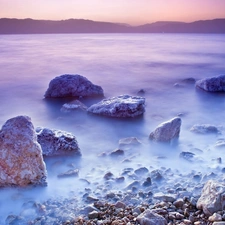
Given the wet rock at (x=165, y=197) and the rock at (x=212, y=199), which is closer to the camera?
the rock at (x=212, y=199)

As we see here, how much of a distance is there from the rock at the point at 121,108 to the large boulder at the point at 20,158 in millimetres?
2529

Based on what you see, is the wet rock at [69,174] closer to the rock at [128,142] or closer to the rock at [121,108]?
the rock at [128,142]

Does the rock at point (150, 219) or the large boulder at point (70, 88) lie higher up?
the large boulder at point (70, 88)

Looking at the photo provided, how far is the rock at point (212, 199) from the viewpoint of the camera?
2564 mm

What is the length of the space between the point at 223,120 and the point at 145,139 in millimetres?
1890

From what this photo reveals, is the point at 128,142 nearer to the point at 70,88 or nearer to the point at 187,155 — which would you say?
the point at 187,155

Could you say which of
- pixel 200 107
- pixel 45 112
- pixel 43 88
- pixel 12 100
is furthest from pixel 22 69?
pixel 200 107

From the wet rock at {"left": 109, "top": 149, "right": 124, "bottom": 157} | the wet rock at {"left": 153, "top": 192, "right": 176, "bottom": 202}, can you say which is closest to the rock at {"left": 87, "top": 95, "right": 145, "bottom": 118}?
the wet rock at {"left": 109, "top": 149, "right": 124, "bottom": 157}

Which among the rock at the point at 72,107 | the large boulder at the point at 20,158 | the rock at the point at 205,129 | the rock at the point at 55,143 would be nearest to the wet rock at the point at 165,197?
the large boulder at the point at 20,158

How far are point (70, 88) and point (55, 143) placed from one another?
3.55 meters

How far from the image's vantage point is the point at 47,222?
265cm

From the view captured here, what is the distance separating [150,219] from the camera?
8.23ft

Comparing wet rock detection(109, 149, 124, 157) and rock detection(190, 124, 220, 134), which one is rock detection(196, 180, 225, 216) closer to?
wet rock detection(109, 149, 124, 157)

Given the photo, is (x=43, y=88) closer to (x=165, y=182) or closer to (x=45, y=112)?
(x=45, y=112)
